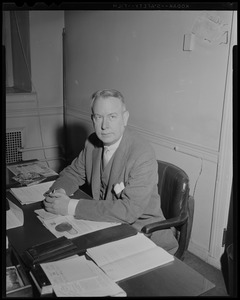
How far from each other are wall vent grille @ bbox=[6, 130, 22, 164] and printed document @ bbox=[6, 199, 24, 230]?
762mm

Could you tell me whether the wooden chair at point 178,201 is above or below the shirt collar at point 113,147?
below

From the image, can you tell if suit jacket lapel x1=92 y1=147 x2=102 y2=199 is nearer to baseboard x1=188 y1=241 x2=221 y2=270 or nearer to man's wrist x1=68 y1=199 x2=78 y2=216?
man's wrist x1=68 y1=199 x2=78 y2=216

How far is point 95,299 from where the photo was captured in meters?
0.63

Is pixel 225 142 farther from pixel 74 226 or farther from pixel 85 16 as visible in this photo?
pixel 85 16

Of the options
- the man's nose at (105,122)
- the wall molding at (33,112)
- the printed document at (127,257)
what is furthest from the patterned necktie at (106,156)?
the wall molding at (33,112)

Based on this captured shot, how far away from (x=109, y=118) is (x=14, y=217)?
0.56 meters

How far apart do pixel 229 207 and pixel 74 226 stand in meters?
1.17

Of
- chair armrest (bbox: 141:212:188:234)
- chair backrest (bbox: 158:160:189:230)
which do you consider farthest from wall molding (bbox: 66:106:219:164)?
chair armrest (bbox: 141:212:188:234)

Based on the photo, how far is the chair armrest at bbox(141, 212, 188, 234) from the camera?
129cm

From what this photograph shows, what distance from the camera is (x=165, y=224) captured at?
1.35m

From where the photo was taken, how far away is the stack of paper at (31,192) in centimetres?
145

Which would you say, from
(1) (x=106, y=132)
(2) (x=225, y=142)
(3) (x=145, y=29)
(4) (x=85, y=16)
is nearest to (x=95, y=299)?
(1) (x=106, y=132)

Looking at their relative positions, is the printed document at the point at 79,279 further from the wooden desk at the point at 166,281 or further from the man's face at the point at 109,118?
the man's face at the point at 109,118

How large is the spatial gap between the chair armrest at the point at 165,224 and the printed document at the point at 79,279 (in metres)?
0.38
